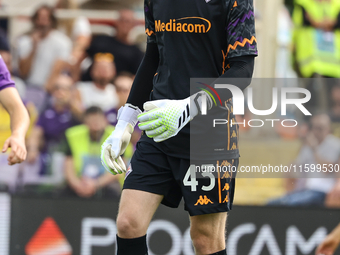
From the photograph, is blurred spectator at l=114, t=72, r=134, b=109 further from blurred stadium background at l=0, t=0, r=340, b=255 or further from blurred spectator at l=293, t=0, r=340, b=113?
blurred spectator at l=293, t=0, r=340, b=113

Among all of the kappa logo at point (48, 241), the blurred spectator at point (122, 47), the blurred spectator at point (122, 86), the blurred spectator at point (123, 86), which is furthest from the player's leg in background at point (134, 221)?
the blurred spectator at point (122, 47)

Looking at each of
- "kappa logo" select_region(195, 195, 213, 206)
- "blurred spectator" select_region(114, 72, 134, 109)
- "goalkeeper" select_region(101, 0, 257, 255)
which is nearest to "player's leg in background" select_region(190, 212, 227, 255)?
"goalkeeper" select_region(101, 0, 257, 255)

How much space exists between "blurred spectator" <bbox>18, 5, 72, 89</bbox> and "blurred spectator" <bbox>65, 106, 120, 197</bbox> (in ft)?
3.74

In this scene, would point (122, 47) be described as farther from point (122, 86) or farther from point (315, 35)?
point (315, 35)

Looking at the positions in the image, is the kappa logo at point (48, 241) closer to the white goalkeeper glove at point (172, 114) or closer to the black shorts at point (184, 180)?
the black shorts at point (184, 180)

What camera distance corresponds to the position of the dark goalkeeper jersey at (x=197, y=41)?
260 centimetres

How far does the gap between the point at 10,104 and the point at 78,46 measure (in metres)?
3.04

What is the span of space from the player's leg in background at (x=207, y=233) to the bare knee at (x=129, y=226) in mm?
346

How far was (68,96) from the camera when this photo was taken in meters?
5.38

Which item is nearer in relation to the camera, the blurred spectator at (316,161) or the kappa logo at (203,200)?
the kappa logo at (203,200)

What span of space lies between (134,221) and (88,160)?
2486 mm

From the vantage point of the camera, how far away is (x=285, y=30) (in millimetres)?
5750

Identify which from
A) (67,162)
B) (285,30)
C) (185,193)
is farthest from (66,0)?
(185,193)

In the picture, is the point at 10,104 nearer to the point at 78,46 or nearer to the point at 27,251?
the point at 27,251
